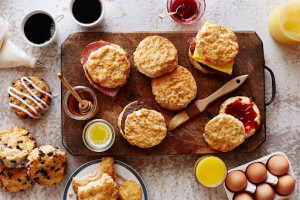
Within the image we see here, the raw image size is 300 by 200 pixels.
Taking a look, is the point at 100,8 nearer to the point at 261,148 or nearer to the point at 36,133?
the point at 36,133

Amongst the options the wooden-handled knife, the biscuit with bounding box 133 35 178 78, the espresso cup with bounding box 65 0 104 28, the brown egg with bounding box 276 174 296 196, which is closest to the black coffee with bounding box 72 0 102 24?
the espresso cup with bounding box 65 0 104 28

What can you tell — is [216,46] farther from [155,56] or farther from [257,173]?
[257,173]

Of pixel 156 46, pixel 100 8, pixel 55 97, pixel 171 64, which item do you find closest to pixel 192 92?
pixel 171 64

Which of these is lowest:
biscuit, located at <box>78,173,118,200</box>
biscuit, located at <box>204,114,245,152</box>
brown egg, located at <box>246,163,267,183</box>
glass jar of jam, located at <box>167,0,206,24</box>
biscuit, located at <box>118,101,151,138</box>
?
brown egg, located at <box>246,163,267,183</box>

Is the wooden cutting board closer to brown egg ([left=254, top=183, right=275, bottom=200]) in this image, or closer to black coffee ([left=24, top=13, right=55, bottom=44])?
black coffee ([left=24, top=13, right=55, bottom=44])

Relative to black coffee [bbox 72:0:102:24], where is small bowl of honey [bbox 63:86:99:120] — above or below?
below

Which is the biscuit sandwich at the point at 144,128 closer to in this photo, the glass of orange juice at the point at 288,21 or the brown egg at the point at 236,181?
the brown egg at the point at 236,181
